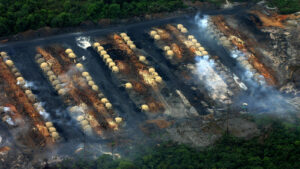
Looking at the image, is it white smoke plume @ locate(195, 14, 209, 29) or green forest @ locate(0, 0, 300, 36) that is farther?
white smoke plume @ locate(195, 14, 209, 29)

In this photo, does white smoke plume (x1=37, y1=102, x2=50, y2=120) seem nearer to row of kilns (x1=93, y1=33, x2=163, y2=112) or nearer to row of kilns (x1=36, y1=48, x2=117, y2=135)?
row of kilns (x1=36, y1=48, x2=117, y2=135)

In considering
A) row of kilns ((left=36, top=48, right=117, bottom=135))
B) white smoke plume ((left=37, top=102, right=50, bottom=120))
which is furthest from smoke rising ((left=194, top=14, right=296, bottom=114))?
white smoke plume ((left=37, top=102, right=50, bottom=120))

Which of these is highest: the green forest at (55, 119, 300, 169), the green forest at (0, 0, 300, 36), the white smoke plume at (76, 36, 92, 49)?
the green forest at (0, 0, 300, 36)

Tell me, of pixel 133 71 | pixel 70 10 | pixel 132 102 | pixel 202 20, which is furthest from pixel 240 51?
pixel 70 10

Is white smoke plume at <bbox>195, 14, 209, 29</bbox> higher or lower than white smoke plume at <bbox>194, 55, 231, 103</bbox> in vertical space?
higher

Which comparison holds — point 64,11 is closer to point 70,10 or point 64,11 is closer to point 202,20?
point 70,10

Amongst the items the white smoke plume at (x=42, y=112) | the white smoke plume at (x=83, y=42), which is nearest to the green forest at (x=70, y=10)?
the white smoke plume at (x=83, y=42)

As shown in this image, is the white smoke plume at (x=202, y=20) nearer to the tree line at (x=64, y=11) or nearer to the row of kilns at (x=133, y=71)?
the tree line at (x=64, y=11)

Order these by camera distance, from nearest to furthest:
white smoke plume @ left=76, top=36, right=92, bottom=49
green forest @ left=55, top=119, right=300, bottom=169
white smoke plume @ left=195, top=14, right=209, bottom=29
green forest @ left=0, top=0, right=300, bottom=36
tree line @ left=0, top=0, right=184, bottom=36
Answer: green forest @ left=55, top=119, right=300, bottom=169 → white smoke plume @ left=76, top=36, right=92, bottom=49 → tree line @ left=0, top=0, right=184, bottom=36 → green forest @ left=0, top=0, right=300, bottom=36 → white smoke plume @ left=195, top=14, right=209, bottom=29
